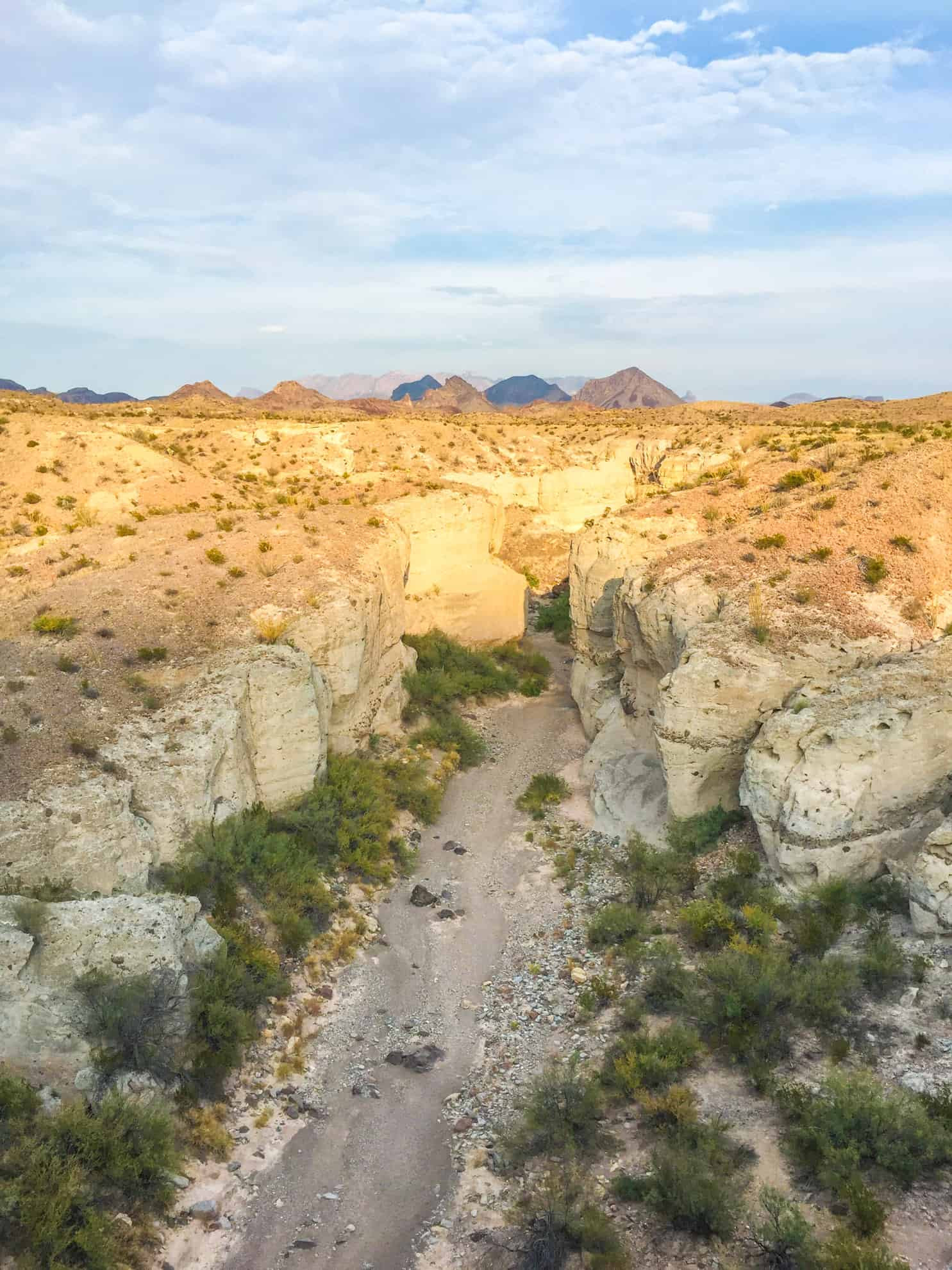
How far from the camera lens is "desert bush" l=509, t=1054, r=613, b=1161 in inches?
451

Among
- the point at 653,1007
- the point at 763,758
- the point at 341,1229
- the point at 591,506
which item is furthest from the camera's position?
the point at 591,506

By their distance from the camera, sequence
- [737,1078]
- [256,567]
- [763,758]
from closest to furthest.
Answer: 1. [737,1078]
2. [763,758]
3. [256,567]

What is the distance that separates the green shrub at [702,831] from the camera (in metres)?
18.1

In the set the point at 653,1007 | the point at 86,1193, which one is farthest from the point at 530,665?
the point at 86,1193

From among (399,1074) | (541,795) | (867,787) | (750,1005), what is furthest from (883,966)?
(541,795)

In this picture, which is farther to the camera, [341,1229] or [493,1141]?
[493,1141]

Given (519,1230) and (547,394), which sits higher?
(547,394)

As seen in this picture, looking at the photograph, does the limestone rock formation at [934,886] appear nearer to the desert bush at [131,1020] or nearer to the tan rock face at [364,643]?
the desert bush at [131,1020]

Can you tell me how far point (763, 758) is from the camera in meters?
16.3

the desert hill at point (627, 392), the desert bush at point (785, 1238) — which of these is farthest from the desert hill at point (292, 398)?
the desert bush at point (785, 1238)

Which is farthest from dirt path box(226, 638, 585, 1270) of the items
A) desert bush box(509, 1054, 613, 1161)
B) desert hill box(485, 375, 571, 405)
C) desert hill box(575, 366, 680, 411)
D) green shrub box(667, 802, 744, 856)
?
desert hill box(485, 375, 571, 405)

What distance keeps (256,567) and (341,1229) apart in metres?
16.8

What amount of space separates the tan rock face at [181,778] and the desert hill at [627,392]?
112581mm

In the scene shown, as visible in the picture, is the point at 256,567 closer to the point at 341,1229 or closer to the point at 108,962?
the point at 108,962
